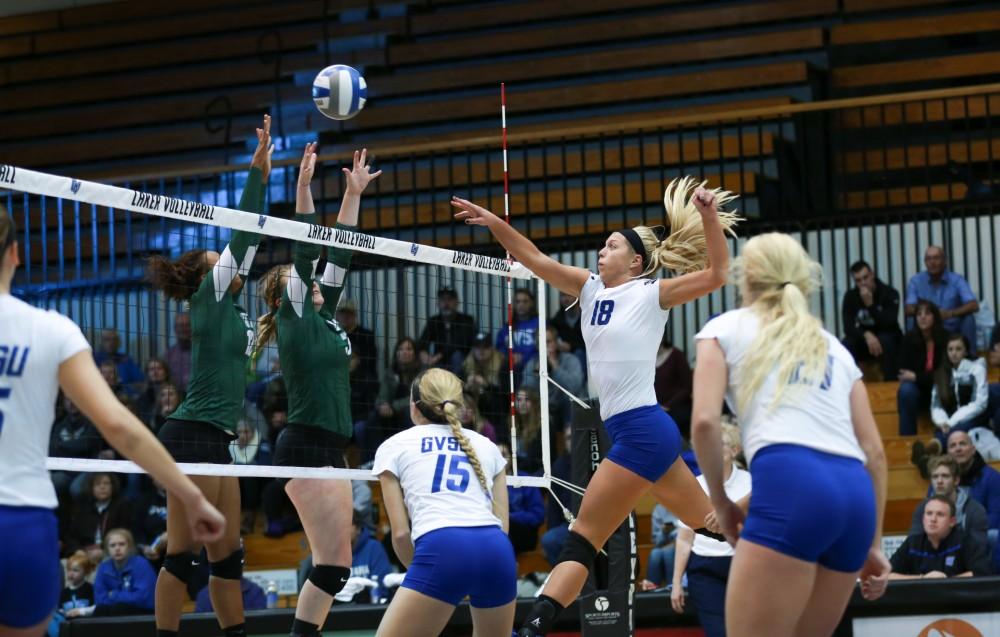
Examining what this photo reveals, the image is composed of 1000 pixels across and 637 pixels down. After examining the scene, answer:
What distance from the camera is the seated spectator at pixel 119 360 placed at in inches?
504

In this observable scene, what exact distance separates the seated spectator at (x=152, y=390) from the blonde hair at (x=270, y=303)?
201 inches

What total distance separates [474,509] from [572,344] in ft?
23.6

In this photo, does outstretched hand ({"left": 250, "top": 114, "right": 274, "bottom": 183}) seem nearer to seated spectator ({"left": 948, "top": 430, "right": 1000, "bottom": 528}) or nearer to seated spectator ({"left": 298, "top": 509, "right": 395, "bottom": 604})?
seated spectator ({"left": 298, "top": 509, "right": 395, "bottom": 604})

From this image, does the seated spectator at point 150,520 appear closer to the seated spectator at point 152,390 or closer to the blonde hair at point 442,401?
the seated spectator at point 152,390

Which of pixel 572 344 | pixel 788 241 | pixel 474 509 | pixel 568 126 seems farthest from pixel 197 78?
pixel 788 241

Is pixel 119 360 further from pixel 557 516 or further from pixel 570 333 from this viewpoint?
pixel 557 516

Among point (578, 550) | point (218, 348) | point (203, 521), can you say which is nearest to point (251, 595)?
point (218, 348)

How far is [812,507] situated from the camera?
400 centimetres

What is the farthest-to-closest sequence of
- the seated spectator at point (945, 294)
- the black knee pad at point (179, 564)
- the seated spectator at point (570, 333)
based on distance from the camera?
the seated spectator at point (570, 333) < the seated spectator at point (945, 294) < the black knee pad at point (179, 564)

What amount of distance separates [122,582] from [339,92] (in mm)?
4879

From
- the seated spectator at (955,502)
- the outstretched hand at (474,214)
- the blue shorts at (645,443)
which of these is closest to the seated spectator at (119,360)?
the outstretched hand at (474,214)

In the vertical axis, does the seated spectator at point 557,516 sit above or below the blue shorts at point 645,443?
below

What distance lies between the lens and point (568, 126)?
49.1 feet

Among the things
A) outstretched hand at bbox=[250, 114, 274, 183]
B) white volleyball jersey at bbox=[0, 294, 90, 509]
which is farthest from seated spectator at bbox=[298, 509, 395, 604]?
white volleyball jersey at bbox=[0, 294, 90, 509]
